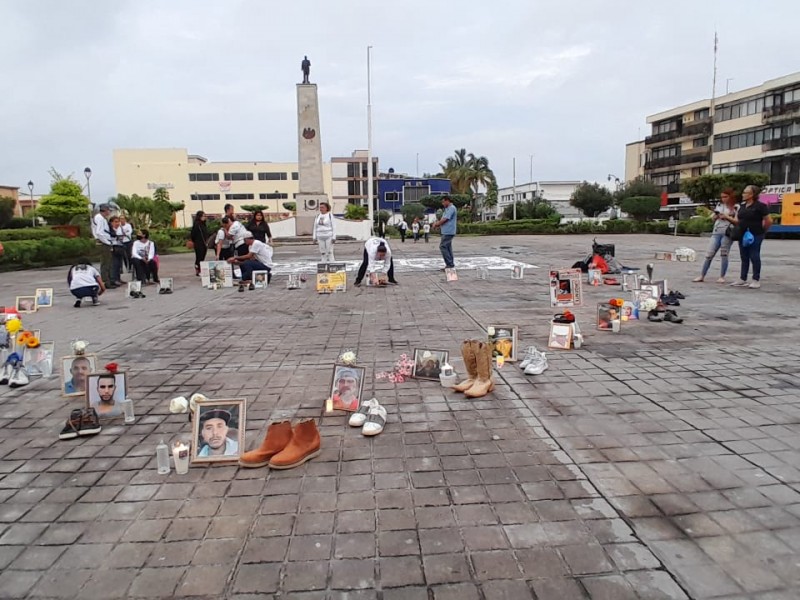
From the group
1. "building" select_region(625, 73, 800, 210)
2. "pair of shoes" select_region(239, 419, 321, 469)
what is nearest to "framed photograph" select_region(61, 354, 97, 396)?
"pair of shoes" select_region(239, 419, 321, 469)

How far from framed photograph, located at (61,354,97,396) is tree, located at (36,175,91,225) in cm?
4055

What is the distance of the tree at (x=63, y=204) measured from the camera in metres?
40.1

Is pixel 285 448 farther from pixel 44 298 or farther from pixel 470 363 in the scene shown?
pixel 44 298

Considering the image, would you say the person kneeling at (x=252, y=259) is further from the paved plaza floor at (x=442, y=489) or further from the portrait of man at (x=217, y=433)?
the portrait of man at (x=217, y=433)

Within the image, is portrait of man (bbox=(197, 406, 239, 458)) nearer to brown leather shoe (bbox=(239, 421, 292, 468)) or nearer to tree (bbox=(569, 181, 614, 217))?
brown leather shoe (bbox=(239, 421, 292, 468))

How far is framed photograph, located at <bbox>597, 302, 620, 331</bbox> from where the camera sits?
695 centimetres

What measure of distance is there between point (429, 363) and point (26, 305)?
7.56m

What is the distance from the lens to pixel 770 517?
275 cm

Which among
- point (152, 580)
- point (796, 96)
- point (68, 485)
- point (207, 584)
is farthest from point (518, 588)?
point (796, 96)

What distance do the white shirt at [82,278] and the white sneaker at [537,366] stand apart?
8.56 metres

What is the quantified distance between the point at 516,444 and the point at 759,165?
214 ft

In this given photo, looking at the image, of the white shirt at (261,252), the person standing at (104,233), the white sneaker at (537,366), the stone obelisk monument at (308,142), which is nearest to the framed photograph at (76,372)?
the white sneaker at (537,366)

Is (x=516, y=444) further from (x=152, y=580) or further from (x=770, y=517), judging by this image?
(x=152, y=580)

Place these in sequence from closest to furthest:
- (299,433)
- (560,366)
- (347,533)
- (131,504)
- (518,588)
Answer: (518,588) < (347,533) < (131,504) < (299,433) < (560,366)
